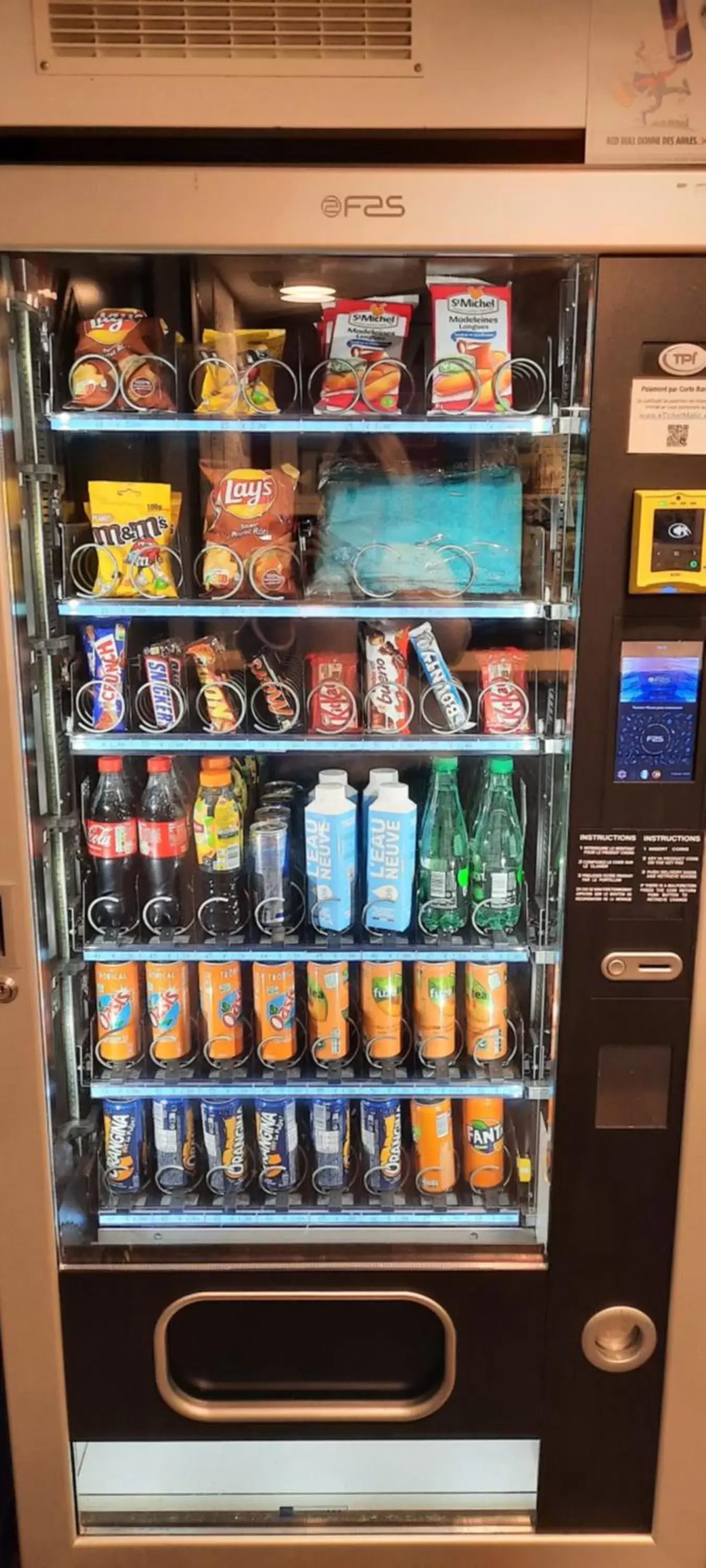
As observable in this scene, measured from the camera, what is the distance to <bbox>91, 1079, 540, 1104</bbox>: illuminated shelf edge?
169 cm

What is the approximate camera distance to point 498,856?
69.1 inches

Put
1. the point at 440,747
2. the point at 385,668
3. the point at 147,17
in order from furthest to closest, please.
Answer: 1. the point at 385,668
2. the point at 440,747
3. the point at 147,17

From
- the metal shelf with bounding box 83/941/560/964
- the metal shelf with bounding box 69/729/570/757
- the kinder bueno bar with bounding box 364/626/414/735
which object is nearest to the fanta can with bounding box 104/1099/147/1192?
the metal shelf with bounding box 83/941/560/964

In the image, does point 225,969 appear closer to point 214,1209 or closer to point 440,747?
point 214,1209

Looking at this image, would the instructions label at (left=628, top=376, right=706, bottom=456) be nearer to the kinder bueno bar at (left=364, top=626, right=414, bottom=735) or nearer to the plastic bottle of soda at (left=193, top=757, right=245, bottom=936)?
the kinder bueno bar at (left=364, top=626, right=414, bottom=735)

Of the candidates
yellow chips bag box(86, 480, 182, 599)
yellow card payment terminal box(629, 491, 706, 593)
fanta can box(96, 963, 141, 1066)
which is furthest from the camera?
fanta can box(96, 963, 141, 1066)

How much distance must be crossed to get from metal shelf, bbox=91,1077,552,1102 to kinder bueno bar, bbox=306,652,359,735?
57 cm

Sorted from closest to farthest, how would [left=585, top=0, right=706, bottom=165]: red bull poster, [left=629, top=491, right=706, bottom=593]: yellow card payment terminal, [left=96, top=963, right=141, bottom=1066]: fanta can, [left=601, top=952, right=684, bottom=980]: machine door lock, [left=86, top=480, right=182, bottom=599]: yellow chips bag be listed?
[left=585, top=0, right=706, bottom=165]: red bull poster
[left=629, top=491, right=706, bottom=593]: yellow card payment terminal
[left=601, top=952, right=684, bottom=980]: machine door lock
[left=86, top=480, right=182, bottom=599]: yellow chips bag
[left=96, top=963, right=141, bottom=1066]: fanta can

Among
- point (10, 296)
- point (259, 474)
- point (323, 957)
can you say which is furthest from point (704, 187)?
point (323, 957)

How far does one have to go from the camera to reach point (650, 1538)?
171cm

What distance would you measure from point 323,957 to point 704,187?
1.19 m

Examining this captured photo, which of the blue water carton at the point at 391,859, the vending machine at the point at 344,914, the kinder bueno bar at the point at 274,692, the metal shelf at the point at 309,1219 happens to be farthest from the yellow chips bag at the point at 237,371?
the metal shelf at the point at 309,1219

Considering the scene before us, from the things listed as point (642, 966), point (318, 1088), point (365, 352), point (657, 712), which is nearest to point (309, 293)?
point (365, 352)

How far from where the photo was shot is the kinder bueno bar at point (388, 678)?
1711mm
